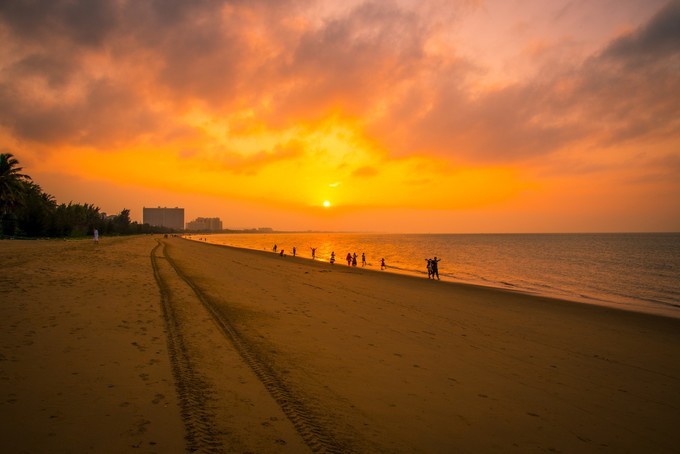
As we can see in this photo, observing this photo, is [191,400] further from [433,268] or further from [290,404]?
[433,268]

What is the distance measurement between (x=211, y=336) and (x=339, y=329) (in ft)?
12.9

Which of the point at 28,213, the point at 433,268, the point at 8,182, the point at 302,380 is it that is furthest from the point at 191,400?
the point at 28,213

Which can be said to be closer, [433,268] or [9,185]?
[433,268]

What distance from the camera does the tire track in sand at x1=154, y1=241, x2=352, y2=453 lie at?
4246mm

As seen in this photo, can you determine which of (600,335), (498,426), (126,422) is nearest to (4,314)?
(126,422)

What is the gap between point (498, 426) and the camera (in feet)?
17.6

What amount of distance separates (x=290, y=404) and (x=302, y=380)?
104 cm

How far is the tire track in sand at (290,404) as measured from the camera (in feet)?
13.9

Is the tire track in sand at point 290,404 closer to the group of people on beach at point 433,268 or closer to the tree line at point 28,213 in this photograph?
the group of people on beach at point 433,268

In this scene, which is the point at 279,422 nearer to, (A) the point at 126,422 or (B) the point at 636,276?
(A) the point at 126,422

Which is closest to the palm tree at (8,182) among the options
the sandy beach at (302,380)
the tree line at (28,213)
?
the tree line at (28,213)

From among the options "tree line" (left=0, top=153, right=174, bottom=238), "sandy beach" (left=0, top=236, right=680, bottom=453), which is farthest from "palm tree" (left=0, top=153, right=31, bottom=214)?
"sandy beach" (left=0, top=236, right=680, bottom=453)

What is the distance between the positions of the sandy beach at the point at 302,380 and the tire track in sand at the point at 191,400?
0.10 ft

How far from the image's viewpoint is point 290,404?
5172 mm
